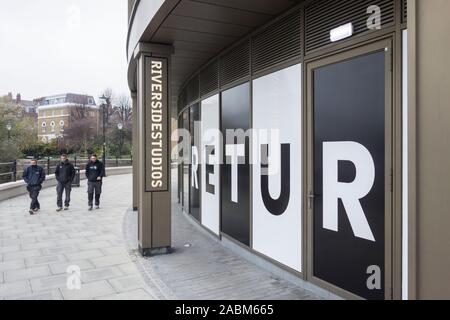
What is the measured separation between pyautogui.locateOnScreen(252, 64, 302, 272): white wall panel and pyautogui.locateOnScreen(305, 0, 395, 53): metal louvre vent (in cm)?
43

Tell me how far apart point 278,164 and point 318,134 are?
930 mm

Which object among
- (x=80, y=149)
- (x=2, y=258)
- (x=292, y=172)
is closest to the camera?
(x=292, y=172)

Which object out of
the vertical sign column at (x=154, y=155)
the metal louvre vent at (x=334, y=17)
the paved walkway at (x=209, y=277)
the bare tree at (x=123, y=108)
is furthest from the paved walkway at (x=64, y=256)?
the bare tree at (x=123, y=108)

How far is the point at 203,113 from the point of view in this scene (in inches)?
327

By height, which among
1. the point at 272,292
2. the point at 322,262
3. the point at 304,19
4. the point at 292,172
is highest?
the point at 304,19

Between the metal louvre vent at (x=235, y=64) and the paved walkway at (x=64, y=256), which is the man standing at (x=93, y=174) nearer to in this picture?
the paved walkway at (x=64, y=256)

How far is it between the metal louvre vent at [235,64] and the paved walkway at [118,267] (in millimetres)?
3140

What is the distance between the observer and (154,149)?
243 inches

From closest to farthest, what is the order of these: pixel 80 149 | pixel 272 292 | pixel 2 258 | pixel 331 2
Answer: pixel 331 2 < pixel 272 292 < pixel 2 258 < pixel 80 149

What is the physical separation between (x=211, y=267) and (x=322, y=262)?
1882 mm

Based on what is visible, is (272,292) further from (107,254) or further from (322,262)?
(107,254)

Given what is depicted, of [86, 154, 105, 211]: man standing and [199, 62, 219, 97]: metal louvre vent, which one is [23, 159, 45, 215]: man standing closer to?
[86, 154, 105, 211]: man standing

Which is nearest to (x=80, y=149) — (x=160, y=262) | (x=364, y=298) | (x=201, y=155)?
(x=201, y=155)

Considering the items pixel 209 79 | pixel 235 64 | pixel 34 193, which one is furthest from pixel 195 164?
pixel 34 193
